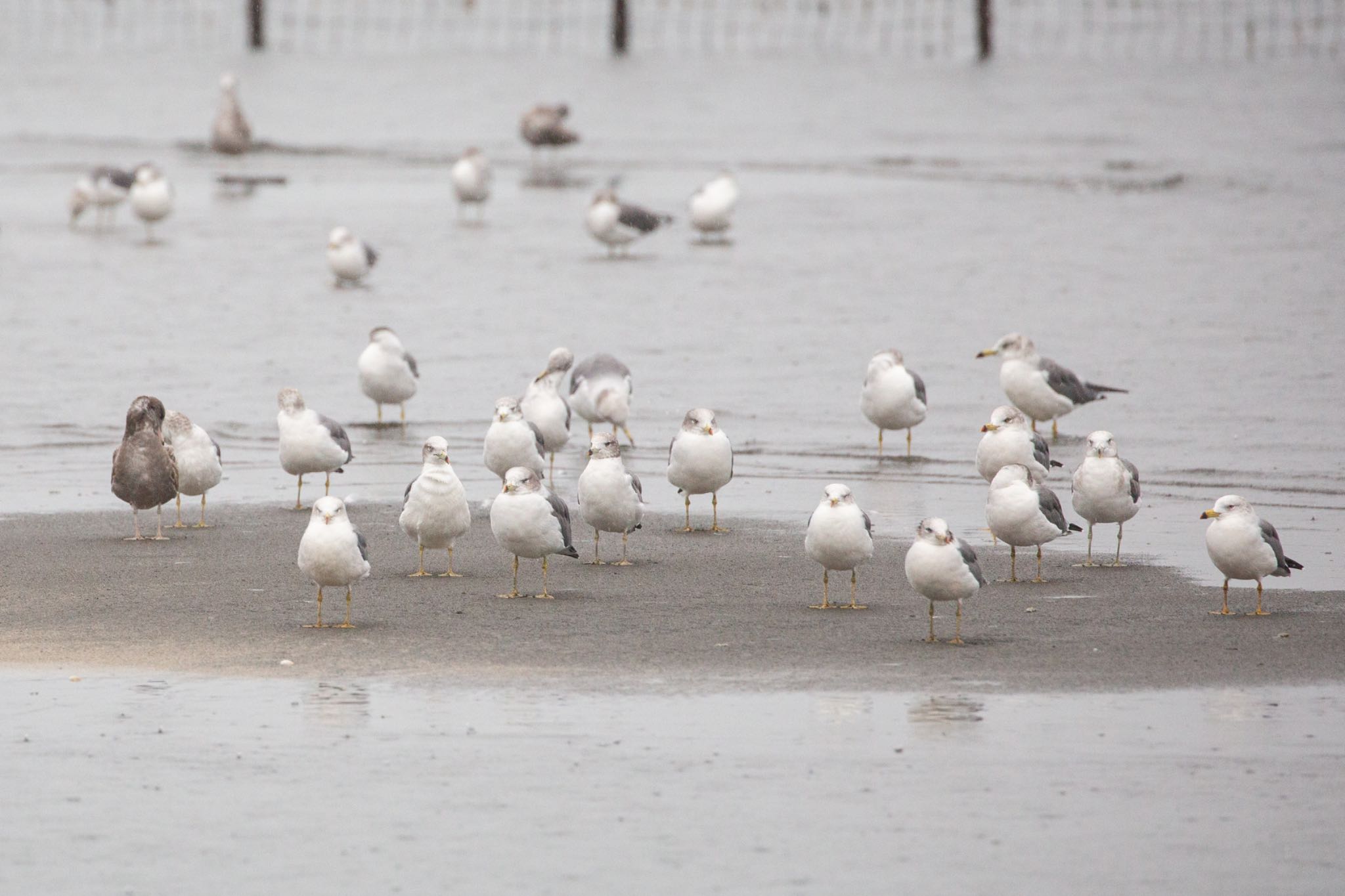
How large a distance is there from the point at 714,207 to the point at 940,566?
2090 cm

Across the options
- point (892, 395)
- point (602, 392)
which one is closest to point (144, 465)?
point (602, 392)

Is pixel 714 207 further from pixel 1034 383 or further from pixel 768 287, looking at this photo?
pixel 1034 383

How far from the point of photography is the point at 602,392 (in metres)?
16.2

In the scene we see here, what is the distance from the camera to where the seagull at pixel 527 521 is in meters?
11.2

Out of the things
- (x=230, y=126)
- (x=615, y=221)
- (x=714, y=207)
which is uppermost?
(x=230, y=126)

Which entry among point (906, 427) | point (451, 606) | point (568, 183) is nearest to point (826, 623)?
point (451, 606)

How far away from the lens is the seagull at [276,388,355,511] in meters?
13.8

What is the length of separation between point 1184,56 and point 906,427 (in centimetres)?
4908

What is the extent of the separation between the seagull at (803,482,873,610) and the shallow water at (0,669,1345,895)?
5.37 feet

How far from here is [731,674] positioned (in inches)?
374

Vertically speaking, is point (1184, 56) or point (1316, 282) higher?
point (1184, 56)

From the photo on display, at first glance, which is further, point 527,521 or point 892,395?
point 892,395

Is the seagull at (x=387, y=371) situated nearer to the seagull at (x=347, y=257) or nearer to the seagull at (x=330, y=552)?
the seagull at (x=330, y=552)

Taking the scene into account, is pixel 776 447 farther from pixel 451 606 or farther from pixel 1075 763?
A: pixel 1075 763
